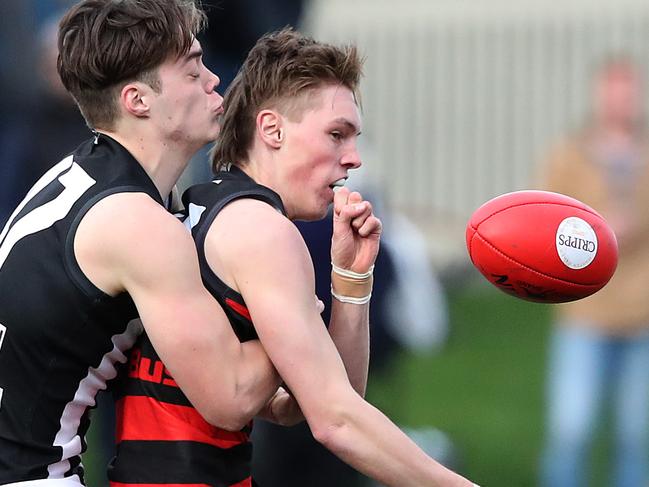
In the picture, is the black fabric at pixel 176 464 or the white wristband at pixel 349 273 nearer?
the black fabric at pixel 176 464

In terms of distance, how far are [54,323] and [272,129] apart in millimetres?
869

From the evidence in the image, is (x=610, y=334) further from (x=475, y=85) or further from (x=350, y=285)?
(x=475, y=85)

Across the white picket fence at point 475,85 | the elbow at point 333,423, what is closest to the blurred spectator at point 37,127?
the elbow at point 333,423

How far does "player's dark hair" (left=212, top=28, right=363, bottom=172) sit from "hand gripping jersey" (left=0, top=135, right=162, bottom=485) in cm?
45

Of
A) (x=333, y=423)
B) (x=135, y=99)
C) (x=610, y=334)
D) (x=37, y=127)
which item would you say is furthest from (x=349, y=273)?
(x=610, y=334)

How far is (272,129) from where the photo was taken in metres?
4.14

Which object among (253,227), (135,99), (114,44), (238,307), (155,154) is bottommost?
(238,307)

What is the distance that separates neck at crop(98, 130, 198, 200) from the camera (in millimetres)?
3949

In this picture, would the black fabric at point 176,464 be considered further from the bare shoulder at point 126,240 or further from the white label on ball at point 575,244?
the white label on ball at point 575,244

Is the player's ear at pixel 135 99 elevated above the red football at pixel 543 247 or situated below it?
above

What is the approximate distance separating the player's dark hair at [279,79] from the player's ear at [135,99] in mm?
384

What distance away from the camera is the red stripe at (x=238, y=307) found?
150 inches

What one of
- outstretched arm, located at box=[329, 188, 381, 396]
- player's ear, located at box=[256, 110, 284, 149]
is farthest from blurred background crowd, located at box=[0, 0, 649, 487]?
outstretched arm, located at box=[329, 188, 381, 396]

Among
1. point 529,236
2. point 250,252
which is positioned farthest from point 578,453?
point 250,252
